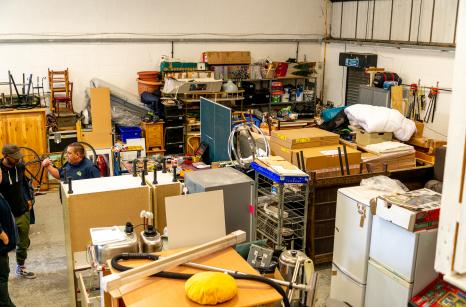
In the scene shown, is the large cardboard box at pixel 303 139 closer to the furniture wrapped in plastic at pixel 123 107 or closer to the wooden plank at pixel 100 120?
the wooden plank at pixel 100 120

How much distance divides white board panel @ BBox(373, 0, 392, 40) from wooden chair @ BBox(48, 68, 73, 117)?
5839 millimetres

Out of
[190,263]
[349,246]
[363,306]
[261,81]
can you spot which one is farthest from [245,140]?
[261,81]

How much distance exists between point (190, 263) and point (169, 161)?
418 centimetres

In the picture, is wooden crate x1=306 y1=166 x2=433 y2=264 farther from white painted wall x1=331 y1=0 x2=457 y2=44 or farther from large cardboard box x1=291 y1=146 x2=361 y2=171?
white painted wall x1=331 y1=0 x2=457 y2=44

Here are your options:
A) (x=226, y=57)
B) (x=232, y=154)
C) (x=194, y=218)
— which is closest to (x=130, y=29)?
(x=226, y=57)

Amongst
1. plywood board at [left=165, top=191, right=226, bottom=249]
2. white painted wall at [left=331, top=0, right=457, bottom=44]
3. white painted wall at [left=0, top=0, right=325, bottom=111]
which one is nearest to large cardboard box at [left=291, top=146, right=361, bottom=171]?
plywood board at [left=165, top=191, right=226, bottom=249]

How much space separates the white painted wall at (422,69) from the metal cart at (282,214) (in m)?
3.57

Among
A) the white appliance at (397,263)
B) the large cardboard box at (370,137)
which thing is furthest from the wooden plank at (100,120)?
the white appliance at (397,263)

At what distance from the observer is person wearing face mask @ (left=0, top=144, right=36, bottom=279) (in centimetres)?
461

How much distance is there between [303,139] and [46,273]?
3.13 m

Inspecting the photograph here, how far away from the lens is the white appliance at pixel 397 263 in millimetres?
3311

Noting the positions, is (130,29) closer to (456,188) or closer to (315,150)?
(315,150)

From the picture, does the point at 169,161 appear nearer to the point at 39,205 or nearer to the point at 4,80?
the point at 39,205

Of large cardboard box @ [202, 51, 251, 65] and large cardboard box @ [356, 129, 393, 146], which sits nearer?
large cardboard box @ [356, 129, 393, 146]
